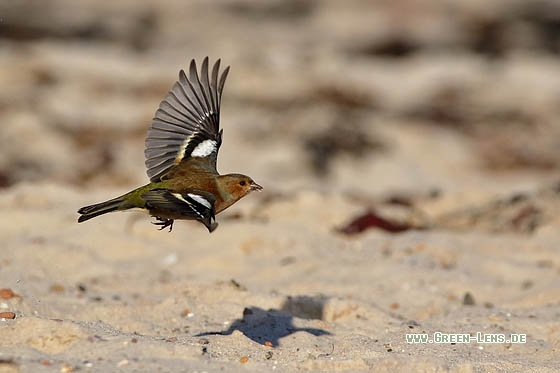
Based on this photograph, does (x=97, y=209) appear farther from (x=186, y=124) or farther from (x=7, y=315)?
(x=186, y=124)

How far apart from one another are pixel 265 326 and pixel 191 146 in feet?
4.26

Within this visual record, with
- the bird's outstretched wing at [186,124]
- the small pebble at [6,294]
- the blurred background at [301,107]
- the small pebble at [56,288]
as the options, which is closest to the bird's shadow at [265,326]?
the bird's outstretched wing at [186,124]

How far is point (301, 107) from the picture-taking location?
1861 cm

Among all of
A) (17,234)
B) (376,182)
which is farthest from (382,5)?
(17,234)

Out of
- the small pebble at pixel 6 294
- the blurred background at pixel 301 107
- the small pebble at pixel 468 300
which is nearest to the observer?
the small pebble at pixel 6 294

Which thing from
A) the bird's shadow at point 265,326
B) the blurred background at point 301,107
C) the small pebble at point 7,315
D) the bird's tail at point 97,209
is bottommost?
the small pebble at point 7,315

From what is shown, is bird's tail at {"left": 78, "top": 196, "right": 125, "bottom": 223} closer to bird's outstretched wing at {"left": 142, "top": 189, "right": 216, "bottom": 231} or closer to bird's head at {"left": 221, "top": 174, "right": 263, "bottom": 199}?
bird's outstretched wing at {"left": 142, "top": 189, "right": 216, "bottom": 231}

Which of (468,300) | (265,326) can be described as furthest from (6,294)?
(468,300)

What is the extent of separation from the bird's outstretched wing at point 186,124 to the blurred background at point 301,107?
571cm

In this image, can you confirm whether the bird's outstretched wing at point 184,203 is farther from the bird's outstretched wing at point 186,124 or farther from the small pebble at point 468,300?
the small pebble at point 468,300

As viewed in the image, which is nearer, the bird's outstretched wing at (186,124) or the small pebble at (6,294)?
the small pebble at (6,294)

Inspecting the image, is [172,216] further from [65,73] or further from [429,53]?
[429,53]

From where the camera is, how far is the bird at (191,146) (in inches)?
227

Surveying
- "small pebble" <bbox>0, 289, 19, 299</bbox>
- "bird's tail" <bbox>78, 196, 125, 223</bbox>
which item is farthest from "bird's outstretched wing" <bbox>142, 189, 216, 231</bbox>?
"small pebble" <bbox>0, 289, 19, 299</bbox>
